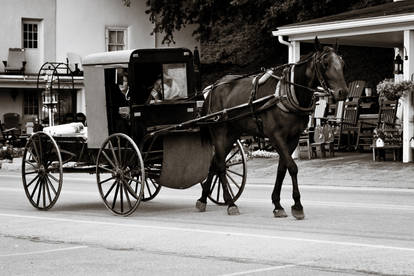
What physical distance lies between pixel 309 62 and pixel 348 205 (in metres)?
2.91

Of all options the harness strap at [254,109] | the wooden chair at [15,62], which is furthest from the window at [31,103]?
the harness strap at [254,109]

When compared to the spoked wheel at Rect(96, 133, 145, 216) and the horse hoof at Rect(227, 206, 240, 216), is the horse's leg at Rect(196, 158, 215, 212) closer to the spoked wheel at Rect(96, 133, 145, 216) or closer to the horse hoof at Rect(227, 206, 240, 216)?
the horse hoof at Rect(227, 206, 240, 216)

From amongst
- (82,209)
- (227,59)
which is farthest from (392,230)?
(227,59)

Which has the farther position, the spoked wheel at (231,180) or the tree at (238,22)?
the tree at (238,22)

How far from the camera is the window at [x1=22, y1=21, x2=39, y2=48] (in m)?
42.8

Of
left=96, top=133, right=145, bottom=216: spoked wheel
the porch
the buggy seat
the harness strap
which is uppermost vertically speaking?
the porch

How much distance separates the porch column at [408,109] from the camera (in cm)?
2395

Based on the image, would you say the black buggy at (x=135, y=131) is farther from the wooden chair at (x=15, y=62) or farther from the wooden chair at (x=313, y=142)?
the wooden chair at (x=15, y=62)

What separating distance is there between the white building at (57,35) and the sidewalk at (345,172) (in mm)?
17734

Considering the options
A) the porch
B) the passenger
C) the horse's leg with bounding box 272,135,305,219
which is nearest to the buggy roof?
the passenger

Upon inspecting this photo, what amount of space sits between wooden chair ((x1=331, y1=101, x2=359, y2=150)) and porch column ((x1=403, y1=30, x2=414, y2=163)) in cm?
368

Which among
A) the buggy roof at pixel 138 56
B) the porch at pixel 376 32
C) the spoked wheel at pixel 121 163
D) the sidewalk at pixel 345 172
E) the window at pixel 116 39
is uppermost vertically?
the window at pixel 116 39

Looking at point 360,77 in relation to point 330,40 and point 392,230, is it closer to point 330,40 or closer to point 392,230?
point 330,40

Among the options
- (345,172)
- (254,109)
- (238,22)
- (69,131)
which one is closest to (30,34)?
(238,22)
